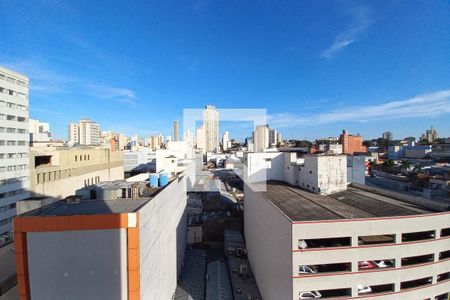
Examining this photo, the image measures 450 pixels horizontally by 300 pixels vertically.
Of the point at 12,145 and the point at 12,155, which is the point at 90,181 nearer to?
the point at 12,155

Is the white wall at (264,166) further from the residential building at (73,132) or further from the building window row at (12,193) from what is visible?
the residential building at (73,132)

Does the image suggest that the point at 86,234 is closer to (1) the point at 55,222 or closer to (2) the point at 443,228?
(1) the point at 55,222

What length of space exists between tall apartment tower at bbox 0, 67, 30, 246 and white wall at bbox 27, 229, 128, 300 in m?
19.7

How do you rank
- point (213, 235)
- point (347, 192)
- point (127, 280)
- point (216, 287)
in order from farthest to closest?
point (213, 235) < point (347, 192) < point (216, 287) < point (127, 280)

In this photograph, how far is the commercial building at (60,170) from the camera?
82.9 feet

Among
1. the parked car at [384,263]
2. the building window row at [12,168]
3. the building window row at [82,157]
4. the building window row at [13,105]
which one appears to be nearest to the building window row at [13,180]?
the building window row at [12,168]

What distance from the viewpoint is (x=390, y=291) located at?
34.5ft

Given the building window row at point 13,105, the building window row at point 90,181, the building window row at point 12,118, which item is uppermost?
the building window row at point 13,105

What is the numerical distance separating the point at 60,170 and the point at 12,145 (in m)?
4.95

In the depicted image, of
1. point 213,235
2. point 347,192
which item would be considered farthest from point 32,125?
point 347,192

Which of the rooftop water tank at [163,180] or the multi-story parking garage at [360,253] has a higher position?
the rooftop water tank at [163,180]

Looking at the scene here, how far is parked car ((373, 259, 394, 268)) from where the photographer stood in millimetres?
10594

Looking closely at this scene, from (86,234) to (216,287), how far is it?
10657mm

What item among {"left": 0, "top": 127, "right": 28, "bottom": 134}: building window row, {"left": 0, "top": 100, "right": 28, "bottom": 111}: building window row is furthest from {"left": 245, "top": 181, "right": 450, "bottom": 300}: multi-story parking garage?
{"left": 0, "top": 100, "right": 28, "bottom": 111}: building window row
